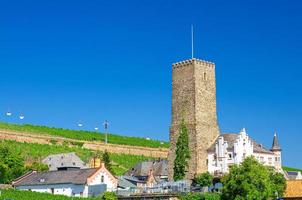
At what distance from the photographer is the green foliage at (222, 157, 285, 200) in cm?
6512

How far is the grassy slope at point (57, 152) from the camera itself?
11881 cm

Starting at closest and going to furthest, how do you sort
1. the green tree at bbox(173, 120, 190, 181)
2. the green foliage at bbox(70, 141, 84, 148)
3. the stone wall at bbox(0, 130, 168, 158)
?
1. the green tree at bbox(173, 120, 190, 181)
2. the stone wall at bbox(0, 130, 168, 158)
3. the green foliage at bbox(70, 141, 84, 148)

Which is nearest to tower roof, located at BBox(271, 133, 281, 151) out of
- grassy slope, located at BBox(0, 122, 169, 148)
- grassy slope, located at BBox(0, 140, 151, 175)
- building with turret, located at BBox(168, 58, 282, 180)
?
building with turret, located at BBox(168, 58, 282, 180)

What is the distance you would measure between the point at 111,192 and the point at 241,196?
62.3ft

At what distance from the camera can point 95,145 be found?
14525 cm

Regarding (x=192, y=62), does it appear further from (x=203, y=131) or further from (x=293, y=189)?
(x=293, y=189)

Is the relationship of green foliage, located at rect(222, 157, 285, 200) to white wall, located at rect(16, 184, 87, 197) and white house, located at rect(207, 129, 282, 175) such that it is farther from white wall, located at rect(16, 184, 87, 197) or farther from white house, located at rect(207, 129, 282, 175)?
white wall, located at rect(16, 184, 87, 197)

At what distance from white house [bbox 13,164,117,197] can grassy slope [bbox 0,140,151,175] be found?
24.6m

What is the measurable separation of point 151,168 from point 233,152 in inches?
991

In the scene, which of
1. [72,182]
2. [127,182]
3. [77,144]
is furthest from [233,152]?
[77,144]

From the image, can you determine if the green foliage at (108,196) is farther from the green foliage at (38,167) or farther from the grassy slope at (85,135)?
the grassy slope at (85,135)

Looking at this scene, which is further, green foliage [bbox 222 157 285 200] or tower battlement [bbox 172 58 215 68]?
tower battlement [bbox 172 58 215 68]

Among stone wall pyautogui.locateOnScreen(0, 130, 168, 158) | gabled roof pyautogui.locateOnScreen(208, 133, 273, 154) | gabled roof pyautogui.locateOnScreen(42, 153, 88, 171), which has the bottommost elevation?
gabled roof pyautogui.locateOnScreen(42, 153, 88, 171)

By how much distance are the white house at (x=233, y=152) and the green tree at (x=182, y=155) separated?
10.6 ft
